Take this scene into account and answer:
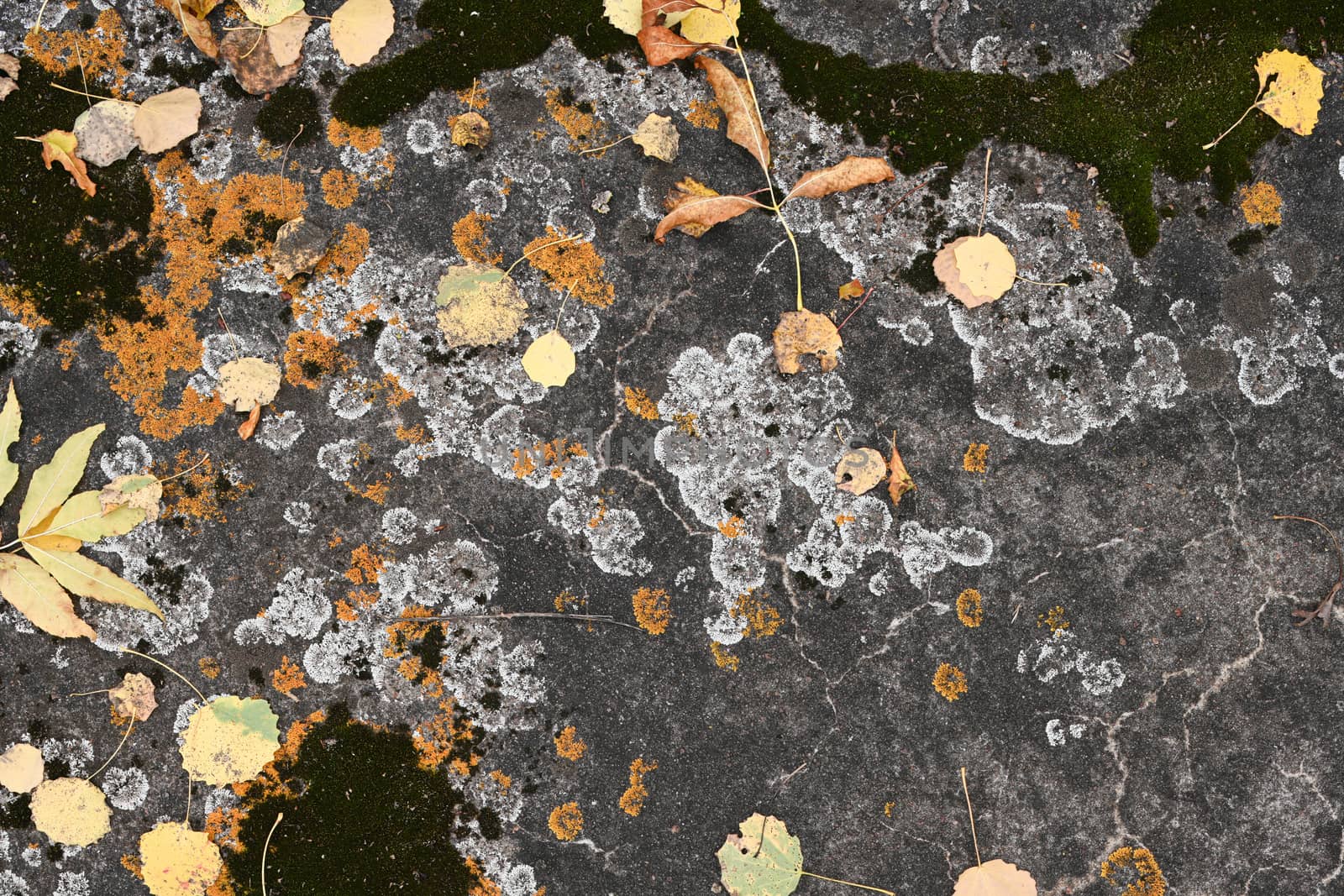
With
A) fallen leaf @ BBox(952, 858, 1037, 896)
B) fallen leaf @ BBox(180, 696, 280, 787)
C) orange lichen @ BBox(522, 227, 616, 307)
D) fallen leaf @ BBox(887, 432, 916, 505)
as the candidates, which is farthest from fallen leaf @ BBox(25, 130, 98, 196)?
fallen leaf @ BBox(952, 858, 1037, 896)

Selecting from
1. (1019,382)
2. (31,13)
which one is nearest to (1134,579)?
(1019,382)

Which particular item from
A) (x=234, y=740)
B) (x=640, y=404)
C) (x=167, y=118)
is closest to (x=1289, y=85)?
(x=640, y=404)

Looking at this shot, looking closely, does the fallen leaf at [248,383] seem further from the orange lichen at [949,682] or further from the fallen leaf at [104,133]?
the orange lichen at [949,682]

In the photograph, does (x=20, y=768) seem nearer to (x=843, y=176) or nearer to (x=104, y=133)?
(x=104, y=133)

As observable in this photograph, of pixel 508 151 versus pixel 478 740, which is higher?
pixel 508 151

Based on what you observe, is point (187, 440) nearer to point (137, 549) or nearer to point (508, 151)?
point (137, 549)

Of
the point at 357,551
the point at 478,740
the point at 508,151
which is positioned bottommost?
the point at 478,740

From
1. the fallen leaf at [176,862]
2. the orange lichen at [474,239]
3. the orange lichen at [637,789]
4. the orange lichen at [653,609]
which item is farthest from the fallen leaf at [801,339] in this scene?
the fallen leaf at [176,862]

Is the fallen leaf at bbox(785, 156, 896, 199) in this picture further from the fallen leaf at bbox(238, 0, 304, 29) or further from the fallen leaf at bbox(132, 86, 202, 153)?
the fallen leaf at bbox(132, 86, 202, 153)
